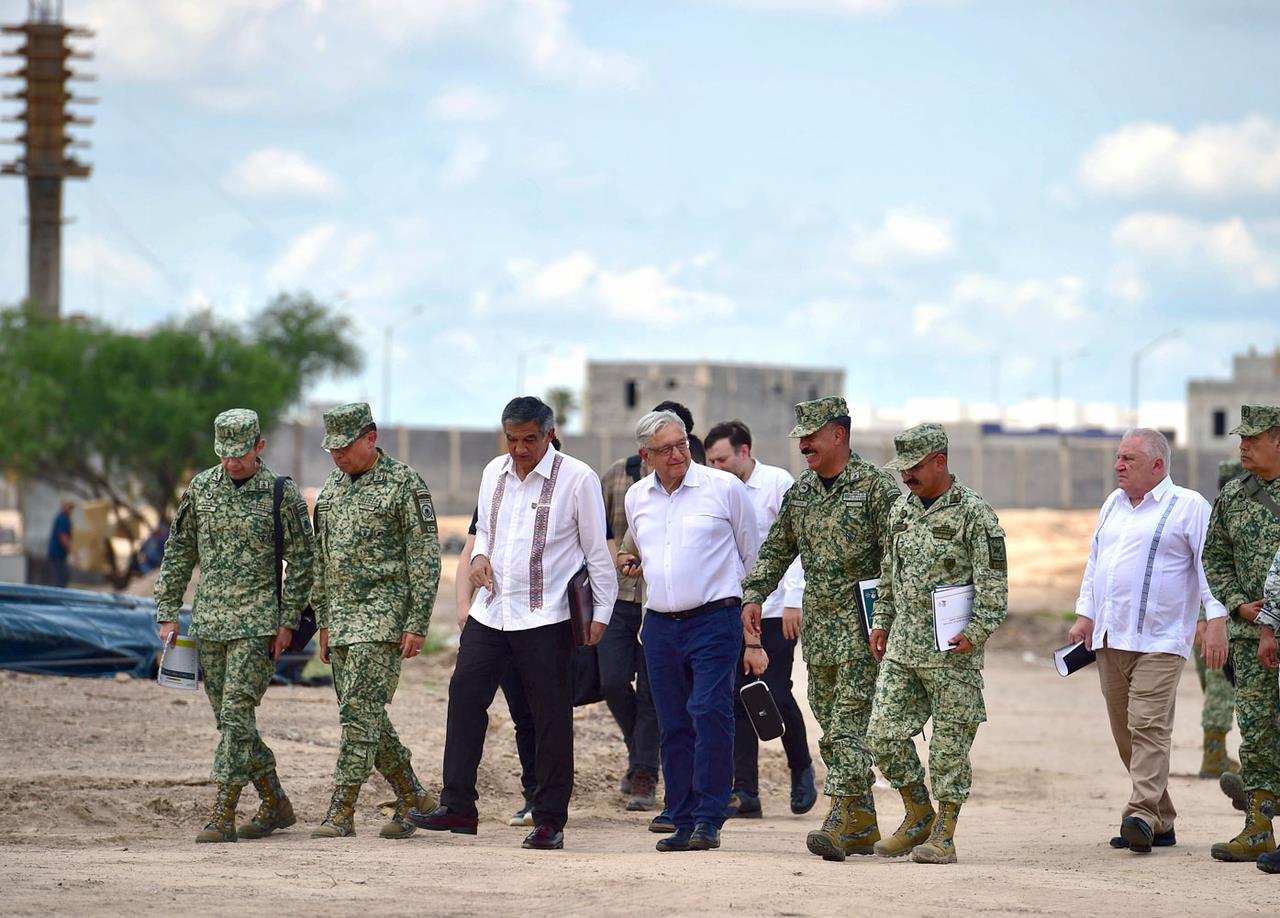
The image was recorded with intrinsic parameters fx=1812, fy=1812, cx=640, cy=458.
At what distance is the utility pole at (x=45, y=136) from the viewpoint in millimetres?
62969

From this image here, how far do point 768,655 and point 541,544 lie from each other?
2.37 metres

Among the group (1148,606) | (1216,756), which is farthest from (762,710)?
(1216,756)

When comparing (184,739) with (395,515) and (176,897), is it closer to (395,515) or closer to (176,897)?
(395,515)

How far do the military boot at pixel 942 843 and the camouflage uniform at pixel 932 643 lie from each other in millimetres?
93

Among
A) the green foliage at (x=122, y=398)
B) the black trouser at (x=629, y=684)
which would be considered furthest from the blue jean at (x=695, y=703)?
the green foliage at (x=122, y=398)

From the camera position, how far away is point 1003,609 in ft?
26.7

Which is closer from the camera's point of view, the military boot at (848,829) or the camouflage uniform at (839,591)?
the military boot at (848,829)

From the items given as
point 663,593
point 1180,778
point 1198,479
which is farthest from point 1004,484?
point 663,593

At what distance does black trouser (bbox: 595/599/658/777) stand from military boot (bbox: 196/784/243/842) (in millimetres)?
2245

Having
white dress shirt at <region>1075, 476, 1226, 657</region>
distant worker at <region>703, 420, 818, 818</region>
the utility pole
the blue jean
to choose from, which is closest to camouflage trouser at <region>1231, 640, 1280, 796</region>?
white dress shirt at <region>1075, 476, 1226, 657</region>

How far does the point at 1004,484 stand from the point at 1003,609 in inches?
2814

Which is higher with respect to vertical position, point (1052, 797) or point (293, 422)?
point (293, 422)

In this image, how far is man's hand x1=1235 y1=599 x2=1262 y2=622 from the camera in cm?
859

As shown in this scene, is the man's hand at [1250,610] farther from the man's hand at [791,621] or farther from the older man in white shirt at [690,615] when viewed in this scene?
the older man in white shirt at [690,615]
